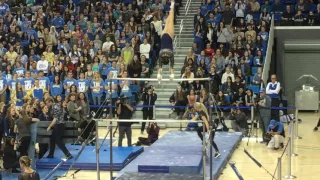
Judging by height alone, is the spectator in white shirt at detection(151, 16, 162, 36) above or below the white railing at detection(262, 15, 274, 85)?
above

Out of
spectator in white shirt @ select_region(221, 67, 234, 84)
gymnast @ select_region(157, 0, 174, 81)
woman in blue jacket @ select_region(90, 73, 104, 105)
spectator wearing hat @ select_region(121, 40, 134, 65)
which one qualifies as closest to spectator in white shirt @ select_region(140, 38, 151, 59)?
spectator wearing hat @ select_region(121, 40, 134, 65)

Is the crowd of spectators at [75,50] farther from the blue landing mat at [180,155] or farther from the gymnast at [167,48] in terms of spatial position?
the gymnast at [167,48]

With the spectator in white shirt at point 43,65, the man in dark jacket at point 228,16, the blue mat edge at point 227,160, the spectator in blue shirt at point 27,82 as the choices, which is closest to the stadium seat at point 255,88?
the blue mat edge at point 227,160

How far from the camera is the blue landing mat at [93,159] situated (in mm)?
14547

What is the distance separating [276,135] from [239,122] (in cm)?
228

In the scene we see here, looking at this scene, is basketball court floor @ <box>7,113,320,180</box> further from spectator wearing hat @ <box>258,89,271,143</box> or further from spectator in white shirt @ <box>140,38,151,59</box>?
spectator in white shirt @ <box>140,38,151,59</box>

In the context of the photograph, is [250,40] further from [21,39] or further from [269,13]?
[21,39]

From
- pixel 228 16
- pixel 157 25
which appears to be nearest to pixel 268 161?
pixel 228 16

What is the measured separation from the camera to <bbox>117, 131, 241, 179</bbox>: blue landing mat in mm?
13070

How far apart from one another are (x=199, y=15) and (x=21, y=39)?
7.16 meters

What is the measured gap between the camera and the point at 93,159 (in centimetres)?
1491

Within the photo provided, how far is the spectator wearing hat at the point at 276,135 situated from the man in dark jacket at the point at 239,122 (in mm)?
1680

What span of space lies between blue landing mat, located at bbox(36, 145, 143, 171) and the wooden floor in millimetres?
267

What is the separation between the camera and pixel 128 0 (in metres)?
26.4
